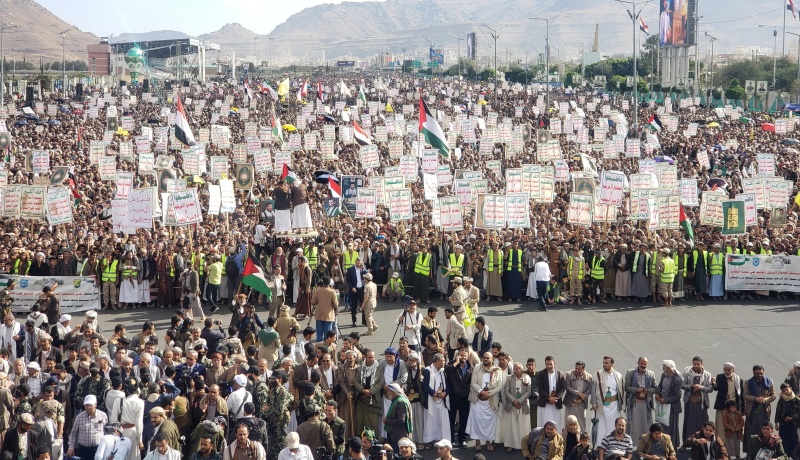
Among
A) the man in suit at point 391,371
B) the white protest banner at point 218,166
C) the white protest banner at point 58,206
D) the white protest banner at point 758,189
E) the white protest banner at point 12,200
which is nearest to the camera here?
the man in suit at point 391,371

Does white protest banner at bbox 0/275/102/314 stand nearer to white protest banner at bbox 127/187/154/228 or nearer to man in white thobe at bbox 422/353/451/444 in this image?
white protest banner at bbox 127/187/154/228

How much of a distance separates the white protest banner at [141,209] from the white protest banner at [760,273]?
10575 mm

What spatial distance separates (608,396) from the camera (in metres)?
11.9

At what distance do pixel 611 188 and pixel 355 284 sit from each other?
22.7 ft

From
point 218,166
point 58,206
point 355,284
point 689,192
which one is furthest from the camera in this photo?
point 218,166

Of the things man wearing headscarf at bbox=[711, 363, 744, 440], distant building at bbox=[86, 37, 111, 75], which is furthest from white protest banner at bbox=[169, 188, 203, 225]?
distant building at bbox=[86, 37, 111, 75]

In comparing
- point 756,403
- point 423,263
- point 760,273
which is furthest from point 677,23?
point 756,403

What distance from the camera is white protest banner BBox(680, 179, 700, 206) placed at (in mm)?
25453

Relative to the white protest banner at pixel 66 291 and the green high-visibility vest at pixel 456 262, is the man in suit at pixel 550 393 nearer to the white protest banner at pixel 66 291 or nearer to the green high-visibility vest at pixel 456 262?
the green high-visibility vest at pixel 456 262

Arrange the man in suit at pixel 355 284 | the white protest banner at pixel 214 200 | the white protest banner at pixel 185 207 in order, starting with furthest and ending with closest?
the white protest banner at pixel 214 200, the white protest banner at pixel 185 207, the man in suit at pixel 355 284

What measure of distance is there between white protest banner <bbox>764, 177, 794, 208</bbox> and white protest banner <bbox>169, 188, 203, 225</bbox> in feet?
39.2

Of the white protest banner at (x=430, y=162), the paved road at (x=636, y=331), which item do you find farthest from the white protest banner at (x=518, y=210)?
the white protest banner at (x=430, y=162)

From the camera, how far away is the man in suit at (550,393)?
39.2 ft

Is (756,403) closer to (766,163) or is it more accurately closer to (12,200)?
(12,200)
